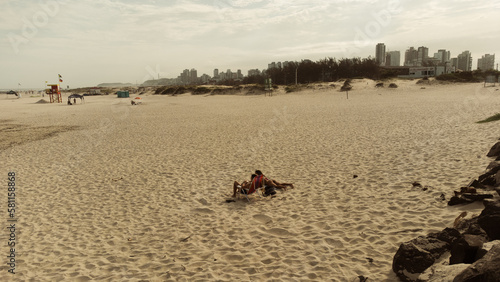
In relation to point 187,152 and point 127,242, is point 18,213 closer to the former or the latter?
point 127,242

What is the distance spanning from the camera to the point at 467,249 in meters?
3.84

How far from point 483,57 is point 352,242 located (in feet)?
708

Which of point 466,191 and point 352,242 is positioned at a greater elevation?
point 466,191

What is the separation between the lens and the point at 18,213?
8195 mm

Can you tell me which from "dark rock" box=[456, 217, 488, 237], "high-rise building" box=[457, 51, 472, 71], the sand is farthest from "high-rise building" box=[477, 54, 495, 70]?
"dark rock" box=[456, 217, 488, 237]

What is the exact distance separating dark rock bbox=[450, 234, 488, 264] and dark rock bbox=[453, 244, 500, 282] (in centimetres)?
84

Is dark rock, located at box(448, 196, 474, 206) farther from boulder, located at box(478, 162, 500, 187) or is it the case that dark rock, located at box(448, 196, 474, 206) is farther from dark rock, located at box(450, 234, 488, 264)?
dark rock, located at box(450, 234, 488, 264)

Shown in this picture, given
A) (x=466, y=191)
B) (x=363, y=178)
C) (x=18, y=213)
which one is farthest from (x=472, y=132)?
(x=18, y=213)

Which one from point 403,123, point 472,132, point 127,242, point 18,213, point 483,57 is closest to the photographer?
point 127,242

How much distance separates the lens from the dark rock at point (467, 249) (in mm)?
3803

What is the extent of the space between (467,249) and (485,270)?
1.08m

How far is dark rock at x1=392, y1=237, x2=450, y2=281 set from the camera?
4254 mm

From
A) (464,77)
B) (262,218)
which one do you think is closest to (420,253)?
(262,218)

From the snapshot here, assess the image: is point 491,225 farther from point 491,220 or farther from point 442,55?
point 442,55
